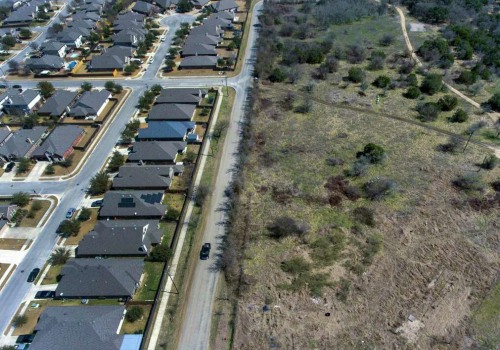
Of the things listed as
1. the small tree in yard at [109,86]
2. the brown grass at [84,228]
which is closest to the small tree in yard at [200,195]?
the brown grass at [84,228]

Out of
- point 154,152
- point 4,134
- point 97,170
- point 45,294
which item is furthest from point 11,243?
point 4,134

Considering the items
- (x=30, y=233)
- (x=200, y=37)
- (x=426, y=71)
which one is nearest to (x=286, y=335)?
(x=30, y=233)

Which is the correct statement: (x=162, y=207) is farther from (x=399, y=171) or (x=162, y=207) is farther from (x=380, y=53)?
(x=380, y=53)

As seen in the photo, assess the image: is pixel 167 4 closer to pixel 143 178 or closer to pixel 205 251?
pixel 143 178

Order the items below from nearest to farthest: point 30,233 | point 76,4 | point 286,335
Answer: point 286,335 → point 30,233 → point 76,4

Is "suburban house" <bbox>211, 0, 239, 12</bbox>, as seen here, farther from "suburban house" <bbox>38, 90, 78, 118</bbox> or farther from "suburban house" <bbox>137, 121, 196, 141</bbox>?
"suburban house" <bbox>137, 121, 196, 141</bbox>

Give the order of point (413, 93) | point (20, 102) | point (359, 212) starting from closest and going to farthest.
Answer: point (359, 212) < point (413, 93) < point (20, 102)

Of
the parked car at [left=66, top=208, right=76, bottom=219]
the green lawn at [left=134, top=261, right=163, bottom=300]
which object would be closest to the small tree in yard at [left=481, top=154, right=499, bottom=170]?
the green lawn at [left=134, top=261, right=163, bottom=300]
